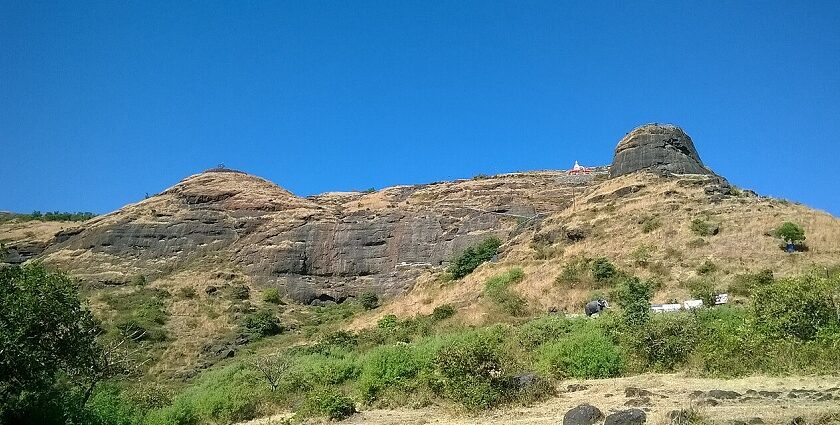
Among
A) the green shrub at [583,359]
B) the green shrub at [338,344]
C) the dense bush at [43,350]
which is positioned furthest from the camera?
the green shrub at [338,344]

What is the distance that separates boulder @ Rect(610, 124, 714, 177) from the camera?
49.4 meters

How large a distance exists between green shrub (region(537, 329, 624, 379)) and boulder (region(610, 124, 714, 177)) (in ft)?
116

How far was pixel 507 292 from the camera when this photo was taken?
112 ft

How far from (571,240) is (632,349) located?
26.0m

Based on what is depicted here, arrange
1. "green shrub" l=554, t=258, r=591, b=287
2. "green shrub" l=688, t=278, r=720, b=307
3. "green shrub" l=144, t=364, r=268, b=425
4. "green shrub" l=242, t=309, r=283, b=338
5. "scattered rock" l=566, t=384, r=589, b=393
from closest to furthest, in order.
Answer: "scattered rock" l=566, t=384, r=589, b=393, "green shrub" l=144, t=364, r=268, b=425, "green shrub" l=688, t=278, r=720, b=307, "green shrub" l=554, t=258, r=591, b=287, "green shrub" l=242, t=309, r=283, b=338

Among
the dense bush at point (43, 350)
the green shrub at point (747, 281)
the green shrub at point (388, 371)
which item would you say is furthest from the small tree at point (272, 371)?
the green shrub at point (747, 281)

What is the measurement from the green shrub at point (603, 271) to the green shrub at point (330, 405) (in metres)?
21.7

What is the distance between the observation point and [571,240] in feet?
136

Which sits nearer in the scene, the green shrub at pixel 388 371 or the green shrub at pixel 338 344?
the green shrub at pixel 388 371

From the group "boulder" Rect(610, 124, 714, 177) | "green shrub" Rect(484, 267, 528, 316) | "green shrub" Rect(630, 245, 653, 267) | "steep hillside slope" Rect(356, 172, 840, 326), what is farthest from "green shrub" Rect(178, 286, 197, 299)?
"boulder" Rect(610, 124, 714, 177)

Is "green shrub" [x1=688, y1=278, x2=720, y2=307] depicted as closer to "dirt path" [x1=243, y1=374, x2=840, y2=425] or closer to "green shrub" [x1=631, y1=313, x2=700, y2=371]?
"green shrub" [x1=631, y1=313, x2=700, y2=371]

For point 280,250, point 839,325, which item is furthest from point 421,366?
point 280,250

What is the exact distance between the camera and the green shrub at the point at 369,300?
184ft

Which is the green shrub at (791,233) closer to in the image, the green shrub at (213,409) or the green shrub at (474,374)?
the green shrub at (474,374)
